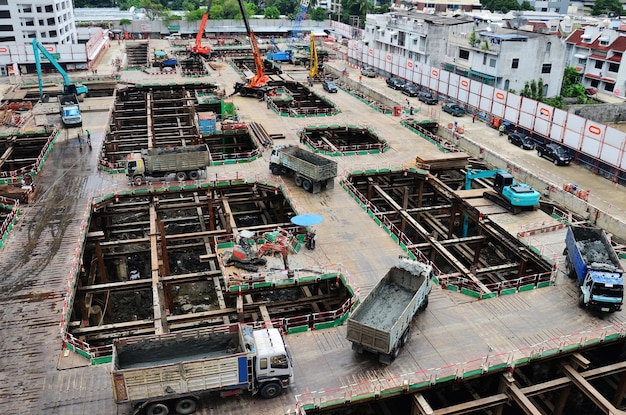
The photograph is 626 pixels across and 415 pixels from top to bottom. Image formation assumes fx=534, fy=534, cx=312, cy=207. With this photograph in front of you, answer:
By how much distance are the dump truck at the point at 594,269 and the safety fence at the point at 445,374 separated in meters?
1.27

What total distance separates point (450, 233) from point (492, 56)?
4422 centimetres

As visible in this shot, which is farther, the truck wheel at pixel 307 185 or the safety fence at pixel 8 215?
the truck wheel at pixel 307 185

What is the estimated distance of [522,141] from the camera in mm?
54031

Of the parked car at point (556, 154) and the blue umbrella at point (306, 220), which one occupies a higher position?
the blue umbrella at point (306, 220)

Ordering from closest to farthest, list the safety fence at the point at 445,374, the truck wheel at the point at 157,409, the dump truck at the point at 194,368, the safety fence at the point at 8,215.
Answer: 1. the dump truck at the point at 194,368
2. the truck wheel at the point at 157,409
3. the safety fence at the point at 445,374
4. the safety fence at the point at 8,215

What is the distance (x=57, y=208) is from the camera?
35.2 m

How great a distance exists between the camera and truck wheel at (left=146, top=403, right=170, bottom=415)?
60.9 ft

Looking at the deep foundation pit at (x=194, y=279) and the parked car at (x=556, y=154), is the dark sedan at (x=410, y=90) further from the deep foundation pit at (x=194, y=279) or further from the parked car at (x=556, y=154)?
the deep foundation pit at (x=194, y=279)

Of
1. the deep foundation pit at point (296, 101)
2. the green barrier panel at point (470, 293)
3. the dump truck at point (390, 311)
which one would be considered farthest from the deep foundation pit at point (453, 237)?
the deep foundation pit at point (296, 101)

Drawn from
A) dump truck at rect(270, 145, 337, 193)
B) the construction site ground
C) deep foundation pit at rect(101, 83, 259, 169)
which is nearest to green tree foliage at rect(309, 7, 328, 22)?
deep foundation pit at rect(101, 83, 259, 169)

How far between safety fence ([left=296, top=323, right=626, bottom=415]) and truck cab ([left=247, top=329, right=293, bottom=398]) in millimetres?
866

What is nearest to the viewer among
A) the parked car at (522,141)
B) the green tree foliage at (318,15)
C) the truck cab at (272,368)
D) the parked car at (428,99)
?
the truck cab at (272,368)

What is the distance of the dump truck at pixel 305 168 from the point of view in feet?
120

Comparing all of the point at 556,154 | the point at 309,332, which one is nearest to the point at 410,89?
the point at 556,154
